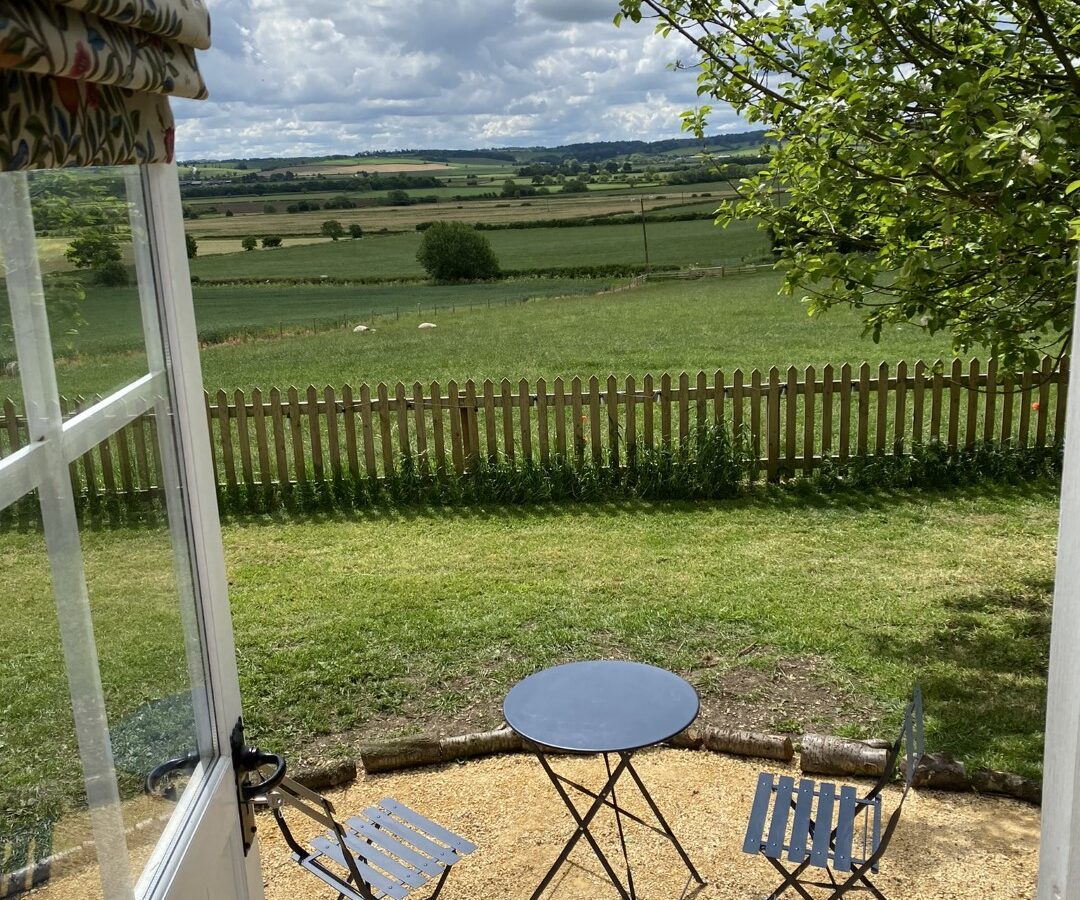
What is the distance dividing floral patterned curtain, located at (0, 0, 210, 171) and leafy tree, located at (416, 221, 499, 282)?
31.0 m

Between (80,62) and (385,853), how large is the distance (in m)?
2.80

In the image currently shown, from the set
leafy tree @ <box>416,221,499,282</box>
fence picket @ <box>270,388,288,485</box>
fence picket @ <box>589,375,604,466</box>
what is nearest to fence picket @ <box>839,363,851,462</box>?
fence picket @ <box>589,375,604,466</box>

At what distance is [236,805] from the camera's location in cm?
223

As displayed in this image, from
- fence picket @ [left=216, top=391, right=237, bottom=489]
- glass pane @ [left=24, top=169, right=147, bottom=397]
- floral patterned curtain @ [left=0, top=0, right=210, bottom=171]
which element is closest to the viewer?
floral patterned curtain @ [left=0, top=0, right=210, bottom=171]

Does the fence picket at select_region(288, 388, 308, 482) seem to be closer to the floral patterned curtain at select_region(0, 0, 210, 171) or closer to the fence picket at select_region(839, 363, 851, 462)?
the fence picket at select_region(839, 363, 851, 462)

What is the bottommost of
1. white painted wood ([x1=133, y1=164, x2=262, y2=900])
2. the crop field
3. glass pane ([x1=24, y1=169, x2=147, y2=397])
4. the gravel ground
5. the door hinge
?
the gravel ground

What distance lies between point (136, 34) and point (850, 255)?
4497mm

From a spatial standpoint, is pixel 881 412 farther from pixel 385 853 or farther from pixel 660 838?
pixel 385 853

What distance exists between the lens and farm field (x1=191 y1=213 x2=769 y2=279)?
3111cm

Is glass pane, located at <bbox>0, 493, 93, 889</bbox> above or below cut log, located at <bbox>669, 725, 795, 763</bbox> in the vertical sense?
above

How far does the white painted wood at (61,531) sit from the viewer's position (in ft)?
4.21

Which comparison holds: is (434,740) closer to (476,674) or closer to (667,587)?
(476,674)

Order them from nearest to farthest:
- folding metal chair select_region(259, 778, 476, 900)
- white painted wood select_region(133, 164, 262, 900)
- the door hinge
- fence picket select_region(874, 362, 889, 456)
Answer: white painted wood select_region(133, 164, 262, 900)
the door hinge
folding metal chair select_region(259, 778, 476, 900)
fence picket select_region(874, 362, 889, 456)

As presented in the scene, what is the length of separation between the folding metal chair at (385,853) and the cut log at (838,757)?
176 centimetres
